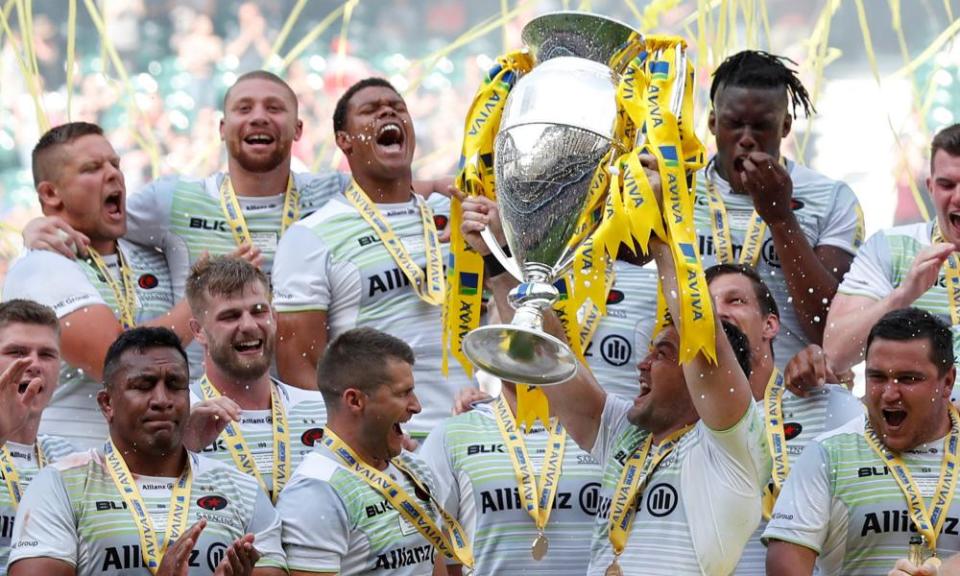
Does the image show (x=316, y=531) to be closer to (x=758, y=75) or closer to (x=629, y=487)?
(x=629, y=487)

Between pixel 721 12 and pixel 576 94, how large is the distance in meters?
4.22

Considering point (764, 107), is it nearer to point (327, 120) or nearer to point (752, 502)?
point (752, 502)

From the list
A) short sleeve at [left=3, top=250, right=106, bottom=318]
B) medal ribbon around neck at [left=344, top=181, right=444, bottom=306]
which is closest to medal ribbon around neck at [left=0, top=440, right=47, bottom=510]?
short sleeve at [left=3, top=250, right=106, bottom=318]

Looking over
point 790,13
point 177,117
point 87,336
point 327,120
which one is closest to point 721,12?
point 790,13

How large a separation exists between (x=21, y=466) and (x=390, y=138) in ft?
5.18

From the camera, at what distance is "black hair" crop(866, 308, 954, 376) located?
17.7ft

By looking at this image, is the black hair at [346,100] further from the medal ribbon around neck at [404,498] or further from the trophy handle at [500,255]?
the trophy handle at [500,255]

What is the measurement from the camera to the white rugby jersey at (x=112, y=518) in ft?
16.6

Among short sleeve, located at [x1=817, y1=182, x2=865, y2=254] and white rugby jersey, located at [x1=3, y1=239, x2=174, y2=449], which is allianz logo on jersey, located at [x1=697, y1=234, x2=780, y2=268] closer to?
short sleeve, located at [x1=817, y1=182, x2=865, y2=254]

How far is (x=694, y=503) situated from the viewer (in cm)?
515

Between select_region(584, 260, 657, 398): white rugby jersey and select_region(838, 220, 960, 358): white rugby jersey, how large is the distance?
1.88 ft

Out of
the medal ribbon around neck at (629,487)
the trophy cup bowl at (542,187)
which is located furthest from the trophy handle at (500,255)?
the medal ribbon around neck at (629,487)

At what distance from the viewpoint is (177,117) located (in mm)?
9016

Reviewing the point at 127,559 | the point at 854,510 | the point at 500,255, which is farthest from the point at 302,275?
the point at 500,255
